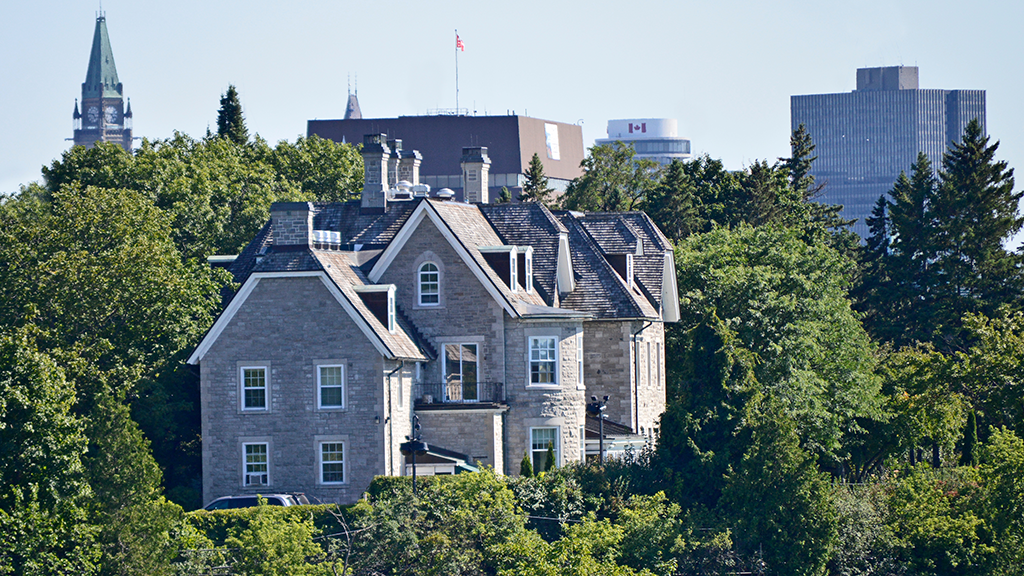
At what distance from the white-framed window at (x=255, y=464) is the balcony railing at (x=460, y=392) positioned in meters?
5.61

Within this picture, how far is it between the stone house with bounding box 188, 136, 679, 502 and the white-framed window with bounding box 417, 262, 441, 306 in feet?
0.23

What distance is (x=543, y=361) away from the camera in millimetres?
56688

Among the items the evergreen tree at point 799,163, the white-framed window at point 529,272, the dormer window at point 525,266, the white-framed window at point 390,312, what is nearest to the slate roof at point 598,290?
the white-framed window at point 529,272

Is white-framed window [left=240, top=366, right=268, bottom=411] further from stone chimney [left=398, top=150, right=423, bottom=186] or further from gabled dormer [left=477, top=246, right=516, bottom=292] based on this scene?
stone chimney [left=398, top=150, right=423, bottom=186]

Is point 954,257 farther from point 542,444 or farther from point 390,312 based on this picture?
point 390,312

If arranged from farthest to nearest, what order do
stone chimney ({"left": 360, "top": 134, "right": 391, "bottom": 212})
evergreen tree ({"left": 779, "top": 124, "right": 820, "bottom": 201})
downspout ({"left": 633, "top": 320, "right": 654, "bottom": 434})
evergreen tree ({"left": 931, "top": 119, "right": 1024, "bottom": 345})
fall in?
evergreen tree ({"left": 779, "top": 124, "right": 820, "bottom": 201}) < evergreen tree ({"left": 931, "top": 119, "right": 1024, "bottom": 345}) < downspout ({"left": 633, "top": 320, "right": 654, "bottom": 434}) < stone chimney ({"left": 360, "top": 134, "right": 391, "bottom": 212})

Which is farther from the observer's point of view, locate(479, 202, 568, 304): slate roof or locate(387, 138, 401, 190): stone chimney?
locate(387, 138, 401, 190): stone chimney

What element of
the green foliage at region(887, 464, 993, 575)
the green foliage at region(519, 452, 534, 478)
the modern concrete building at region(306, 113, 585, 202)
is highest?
the modern concrete building at region(306, 113, 585, 202)

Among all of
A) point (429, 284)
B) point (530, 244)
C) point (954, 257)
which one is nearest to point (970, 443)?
point (954, 257)

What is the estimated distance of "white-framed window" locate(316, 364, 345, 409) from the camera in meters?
53.5

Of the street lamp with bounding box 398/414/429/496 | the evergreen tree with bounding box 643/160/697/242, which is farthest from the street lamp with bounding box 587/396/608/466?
the evergreen tree with bounding box 643/160/697/242

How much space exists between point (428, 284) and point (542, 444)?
269 inches

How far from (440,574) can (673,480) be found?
9653 millimetres

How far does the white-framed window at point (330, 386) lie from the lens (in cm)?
5347
